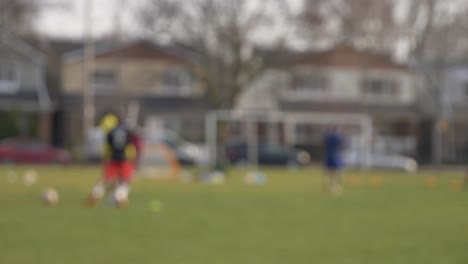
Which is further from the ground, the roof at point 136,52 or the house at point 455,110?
the roof at point 136,52

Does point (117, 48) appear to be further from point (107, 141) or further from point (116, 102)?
point (107, 141)

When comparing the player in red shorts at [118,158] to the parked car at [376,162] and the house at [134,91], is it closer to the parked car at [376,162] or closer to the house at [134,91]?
the parked car at [376,162]

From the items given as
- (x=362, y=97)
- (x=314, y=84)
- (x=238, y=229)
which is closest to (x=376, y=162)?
(x=362, y=97)

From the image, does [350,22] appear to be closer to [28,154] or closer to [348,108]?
[348,108]

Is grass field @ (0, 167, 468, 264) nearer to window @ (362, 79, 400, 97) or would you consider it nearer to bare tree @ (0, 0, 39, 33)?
bare tree @ (0, 0, 39, 33)

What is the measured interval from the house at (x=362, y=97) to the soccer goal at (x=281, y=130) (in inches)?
25.4

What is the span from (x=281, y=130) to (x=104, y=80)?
465 inches

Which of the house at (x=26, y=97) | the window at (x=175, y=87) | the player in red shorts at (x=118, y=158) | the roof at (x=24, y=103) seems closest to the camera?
the player in red shorts at (x=118, y=158)

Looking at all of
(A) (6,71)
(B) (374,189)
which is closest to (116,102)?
(A) (6,71)

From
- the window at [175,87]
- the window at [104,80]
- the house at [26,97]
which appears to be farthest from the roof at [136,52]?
the house at [26,97]

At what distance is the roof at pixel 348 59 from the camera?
4453 cm

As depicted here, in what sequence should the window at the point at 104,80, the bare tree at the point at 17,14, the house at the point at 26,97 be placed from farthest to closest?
the window at the point at 104,80, the house at the point at 26,97, the bare tree at the point at 17,14

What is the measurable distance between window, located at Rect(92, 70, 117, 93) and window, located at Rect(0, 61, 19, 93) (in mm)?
4833

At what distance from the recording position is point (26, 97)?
47.6 meters
